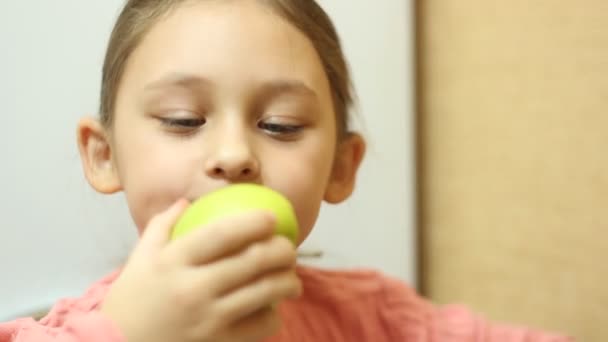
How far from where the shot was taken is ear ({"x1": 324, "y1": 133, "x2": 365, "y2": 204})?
71 centimetres

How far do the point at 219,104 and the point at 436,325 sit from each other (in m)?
0.38

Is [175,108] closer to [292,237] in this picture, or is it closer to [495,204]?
[292,237]

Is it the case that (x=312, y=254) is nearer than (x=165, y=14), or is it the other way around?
(x=165, y=14)

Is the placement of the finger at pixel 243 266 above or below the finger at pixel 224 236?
below

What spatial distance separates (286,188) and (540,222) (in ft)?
1.67

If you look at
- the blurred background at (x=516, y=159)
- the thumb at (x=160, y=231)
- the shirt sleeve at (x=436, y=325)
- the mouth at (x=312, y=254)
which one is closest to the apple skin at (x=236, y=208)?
the thumb at (x=160, y=231)

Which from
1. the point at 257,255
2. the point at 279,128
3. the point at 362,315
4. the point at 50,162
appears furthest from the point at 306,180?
the point at 50,162

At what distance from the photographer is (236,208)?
1.40ft

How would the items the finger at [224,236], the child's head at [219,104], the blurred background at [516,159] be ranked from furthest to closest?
the blurred background at [516,159] < the child's head at [219,104] < the finger at [224,236]

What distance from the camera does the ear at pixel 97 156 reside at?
0.66 metres

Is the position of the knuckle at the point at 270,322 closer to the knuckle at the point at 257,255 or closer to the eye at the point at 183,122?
the knuckle at the point at 257,255

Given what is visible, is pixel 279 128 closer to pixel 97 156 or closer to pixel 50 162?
pixel 97 156

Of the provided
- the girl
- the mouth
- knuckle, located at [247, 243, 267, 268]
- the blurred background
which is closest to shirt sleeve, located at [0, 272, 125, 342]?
the girl

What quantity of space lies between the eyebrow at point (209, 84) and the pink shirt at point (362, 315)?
26cm
